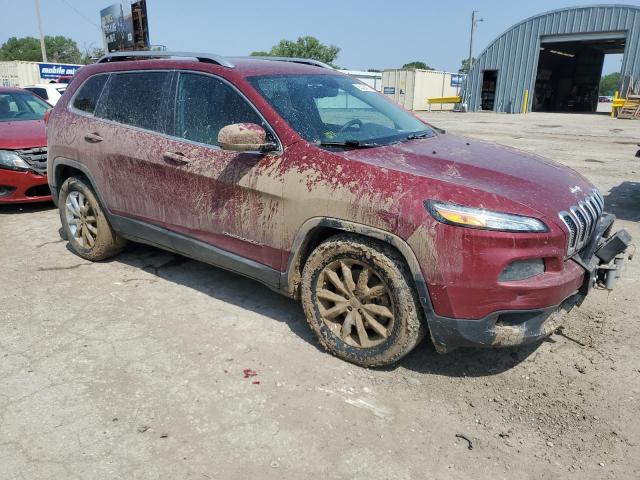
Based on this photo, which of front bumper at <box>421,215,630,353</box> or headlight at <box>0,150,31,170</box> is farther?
headlight at <box>0,150,31,170</box>

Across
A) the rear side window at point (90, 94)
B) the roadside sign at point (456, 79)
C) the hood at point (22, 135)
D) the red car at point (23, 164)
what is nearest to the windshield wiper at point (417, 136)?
the rear side window at point (90, 94)

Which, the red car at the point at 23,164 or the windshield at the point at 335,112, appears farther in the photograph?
the red car at the point at 23,164

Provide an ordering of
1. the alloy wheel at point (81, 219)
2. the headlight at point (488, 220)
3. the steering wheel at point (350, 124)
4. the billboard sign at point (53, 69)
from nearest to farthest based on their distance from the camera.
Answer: the headlight at point (488, 220) < the steering wheel at point (350, 124) < the alloy wheel at point (81, 219) < the billboard sign at point (53, 69)

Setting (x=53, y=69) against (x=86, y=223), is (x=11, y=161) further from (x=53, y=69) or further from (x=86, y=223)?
(x=53, y=69)

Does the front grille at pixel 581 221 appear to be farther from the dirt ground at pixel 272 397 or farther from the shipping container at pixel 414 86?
the shipping container at pixel 414 86

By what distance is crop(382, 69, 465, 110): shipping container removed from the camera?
39.7m

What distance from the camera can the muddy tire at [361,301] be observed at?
2838 millimetres

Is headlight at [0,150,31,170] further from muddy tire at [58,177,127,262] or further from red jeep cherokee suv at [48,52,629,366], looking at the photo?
red jeep cherokee suv at [48,52,629,366]

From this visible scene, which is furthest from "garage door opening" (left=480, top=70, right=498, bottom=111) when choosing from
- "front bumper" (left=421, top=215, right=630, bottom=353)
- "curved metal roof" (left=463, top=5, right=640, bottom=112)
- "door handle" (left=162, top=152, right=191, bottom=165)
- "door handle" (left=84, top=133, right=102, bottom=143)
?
"front bumper" (left=421, top=215, right=630, bottom=353)

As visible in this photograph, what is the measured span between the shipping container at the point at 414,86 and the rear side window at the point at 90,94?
119ft

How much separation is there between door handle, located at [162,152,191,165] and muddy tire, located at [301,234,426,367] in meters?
1.26

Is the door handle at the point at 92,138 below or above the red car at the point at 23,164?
above

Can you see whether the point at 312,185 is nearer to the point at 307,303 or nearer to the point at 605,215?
the point at 307,303

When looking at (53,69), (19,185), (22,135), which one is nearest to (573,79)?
(53,69)
